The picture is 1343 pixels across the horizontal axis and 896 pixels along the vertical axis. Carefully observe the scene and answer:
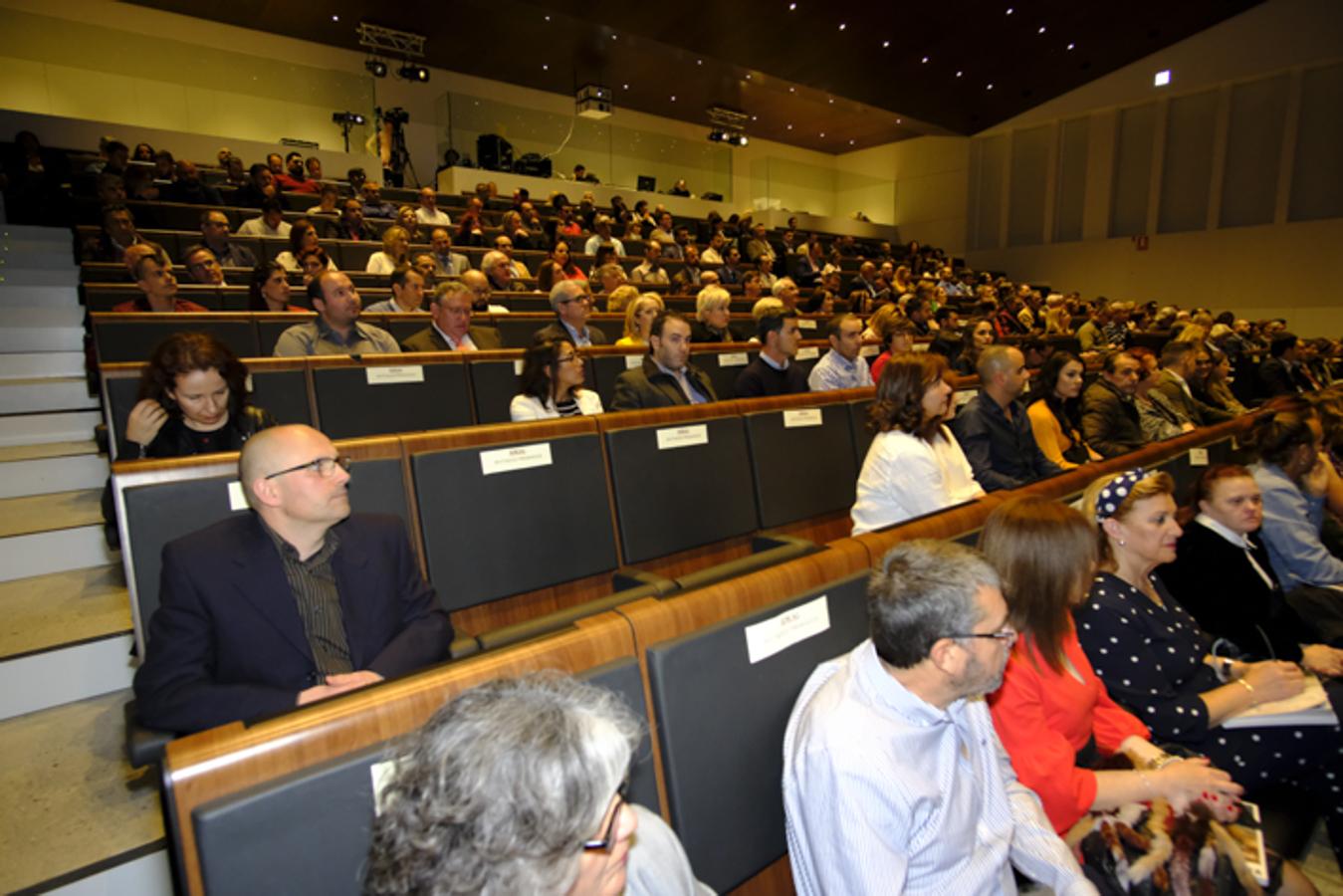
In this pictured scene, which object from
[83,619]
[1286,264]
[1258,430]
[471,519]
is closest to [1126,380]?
[1258,430]

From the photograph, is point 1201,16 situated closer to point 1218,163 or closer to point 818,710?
point 1218,163

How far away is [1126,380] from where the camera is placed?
3648 millimetres

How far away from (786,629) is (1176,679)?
1.10m

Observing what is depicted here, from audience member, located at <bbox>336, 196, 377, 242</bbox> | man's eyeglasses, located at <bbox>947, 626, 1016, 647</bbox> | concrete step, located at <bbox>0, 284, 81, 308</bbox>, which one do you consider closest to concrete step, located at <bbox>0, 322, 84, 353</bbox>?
concrete step, located at <bbox>0, 284, 81, 308</bbox>

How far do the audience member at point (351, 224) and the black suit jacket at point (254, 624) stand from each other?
5.55 meters

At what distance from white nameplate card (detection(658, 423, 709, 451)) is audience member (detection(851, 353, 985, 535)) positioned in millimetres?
544

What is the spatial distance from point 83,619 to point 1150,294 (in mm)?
14316

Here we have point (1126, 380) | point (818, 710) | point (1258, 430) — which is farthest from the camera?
point (1126, 380)

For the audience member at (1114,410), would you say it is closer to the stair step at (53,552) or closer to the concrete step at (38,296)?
the stair step at (53,552)

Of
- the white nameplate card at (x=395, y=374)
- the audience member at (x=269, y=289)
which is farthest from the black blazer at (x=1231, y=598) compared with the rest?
the audience member at (x=269, y=289)

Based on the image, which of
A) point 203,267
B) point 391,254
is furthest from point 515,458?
point 391,254

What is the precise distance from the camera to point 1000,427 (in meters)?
2.93

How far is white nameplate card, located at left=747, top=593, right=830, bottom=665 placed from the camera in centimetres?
115

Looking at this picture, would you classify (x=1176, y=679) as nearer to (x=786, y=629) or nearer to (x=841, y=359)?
(x=786, y=629)
